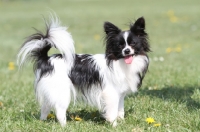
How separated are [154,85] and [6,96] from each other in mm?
2711

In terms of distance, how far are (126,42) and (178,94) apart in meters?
2.07

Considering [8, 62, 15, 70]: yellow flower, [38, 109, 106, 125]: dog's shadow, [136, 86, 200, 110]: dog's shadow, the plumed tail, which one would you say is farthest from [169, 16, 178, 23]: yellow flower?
the plumed tail

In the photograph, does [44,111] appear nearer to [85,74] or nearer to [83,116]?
[83,116]

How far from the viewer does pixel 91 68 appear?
4.91 metres

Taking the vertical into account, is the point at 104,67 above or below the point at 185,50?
above

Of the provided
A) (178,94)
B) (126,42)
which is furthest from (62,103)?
(178,94)

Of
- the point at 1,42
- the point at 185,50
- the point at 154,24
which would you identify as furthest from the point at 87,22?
the point at 185,50

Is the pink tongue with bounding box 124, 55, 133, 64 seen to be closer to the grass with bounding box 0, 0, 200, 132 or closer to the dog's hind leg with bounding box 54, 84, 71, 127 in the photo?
the grass with bounding box 0, 0, 200, 132

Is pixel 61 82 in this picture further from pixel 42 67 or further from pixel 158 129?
pixel 158 129

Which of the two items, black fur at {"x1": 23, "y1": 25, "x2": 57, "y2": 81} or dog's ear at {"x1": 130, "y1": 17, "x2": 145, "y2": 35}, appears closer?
dog's ear at {"x1": 130, "y1": 17, "x2": 145, "y2": 35}

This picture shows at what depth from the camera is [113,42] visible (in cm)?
477

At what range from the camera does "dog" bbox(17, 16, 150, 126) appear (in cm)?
478

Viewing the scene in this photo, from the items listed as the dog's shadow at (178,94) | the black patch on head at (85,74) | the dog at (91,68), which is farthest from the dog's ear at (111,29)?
the dog's shadow at (178,94)

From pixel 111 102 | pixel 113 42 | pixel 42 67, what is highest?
pixel 113 42
